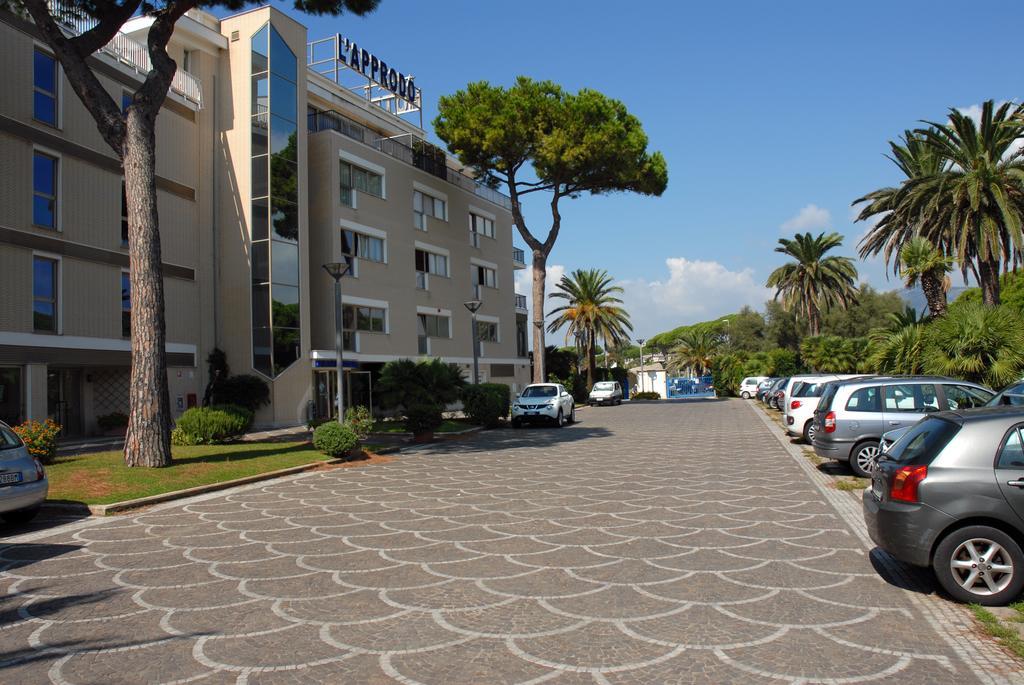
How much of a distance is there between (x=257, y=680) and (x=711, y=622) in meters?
3.10

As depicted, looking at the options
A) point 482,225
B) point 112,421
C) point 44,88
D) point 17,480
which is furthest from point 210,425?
point 482,225

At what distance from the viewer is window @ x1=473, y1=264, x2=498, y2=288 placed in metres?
42.6

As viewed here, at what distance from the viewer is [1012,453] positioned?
18.3 ft

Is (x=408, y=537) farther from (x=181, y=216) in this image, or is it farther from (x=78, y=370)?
(x=181, y=216)

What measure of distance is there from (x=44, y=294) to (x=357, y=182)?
14.5 m

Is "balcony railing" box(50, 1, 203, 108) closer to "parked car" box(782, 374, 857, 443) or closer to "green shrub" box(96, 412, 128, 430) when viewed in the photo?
"green shrub" box(96, 412, 128, 430)

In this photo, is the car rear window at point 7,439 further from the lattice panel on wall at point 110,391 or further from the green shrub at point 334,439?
the lattice panel on wall at point 110,391

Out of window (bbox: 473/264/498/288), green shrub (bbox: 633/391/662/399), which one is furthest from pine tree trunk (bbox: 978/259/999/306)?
green shrub (bbox: 633/391/662/399)

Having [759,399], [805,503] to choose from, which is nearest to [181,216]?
[805,503]

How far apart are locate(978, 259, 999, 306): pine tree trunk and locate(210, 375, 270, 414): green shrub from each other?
2485 centimetres

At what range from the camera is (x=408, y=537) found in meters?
8.38

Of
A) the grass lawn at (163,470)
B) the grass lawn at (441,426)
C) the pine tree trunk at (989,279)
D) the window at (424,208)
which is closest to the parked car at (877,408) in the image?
the grass lawn at (163,470)

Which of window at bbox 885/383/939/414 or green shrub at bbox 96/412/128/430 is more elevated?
window at bbox 885/383/939/414

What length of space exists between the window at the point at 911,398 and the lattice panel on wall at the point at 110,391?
22.9 m
